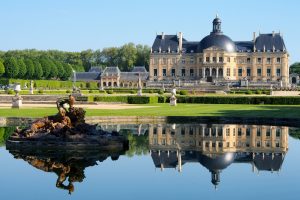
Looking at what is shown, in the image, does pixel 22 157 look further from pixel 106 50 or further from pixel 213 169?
pixel 106 50

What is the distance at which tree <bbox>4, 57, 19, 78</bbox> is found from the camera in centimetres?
7812

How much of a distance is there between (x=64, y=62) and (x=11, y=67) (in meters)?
34.3

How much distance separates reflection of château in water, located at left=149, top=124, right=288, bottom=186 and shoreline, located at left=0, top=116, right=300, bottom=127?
1.92 meters

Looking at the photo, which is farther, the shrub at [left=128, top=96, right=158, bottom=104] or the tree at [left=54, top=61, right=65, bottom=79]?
the tree at [left=54, top=61, right=65, bottom=79]

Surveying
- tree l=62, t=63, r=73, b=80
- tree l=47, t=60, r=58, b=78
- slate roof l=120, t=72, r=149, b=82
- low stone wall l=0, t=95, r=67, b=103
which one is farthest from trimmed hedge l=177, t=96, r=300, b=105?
tree l=62, t=63, r=73, b=80

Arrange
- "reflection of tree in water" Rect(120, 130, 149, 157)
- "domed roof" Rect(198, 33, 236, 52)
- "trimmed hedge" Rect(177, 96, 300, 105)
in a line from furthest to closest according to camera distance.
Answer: "domed roof" Rect(198, 33, 236, 52), "trimmed hedge" Rect(177, 96, 300, 105), "reflection of tree in water" Rect(120, 130, 149, 157)

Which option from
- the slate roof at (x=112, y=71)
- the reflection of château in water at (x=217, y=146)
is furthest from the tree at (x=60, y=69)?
the reflection of château in water at (x=217, y=146)

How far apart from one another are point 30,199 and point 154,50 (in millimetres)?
76791

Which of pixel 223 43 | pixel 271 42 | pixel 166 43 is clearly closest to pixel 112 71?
pixel 166 43

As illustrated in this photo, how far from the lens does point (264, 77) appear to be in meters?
82.6

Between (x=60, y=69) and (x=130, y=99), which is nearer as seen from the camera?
(x=130, y=99)

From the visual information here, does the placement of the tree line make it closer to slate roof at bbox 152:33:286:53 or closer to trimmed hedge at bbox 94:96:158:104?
slate roof at bbox 152:33:286:53

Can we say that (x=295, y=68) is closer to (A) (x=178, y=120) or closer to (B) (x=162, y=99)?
(B) (x=162, y=99)

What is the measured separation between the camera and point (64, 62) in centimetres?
11231
